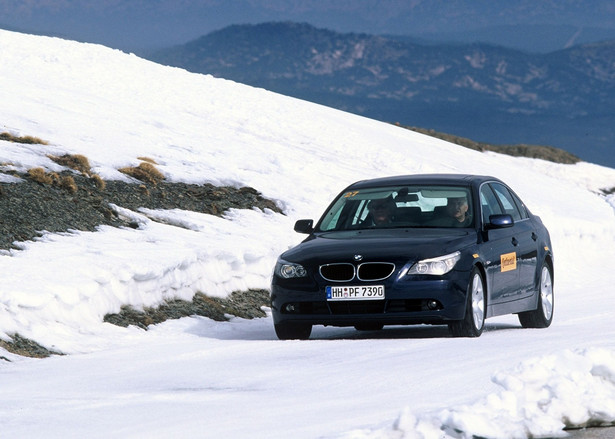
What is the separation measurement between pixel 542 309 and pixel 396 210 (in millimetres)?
2154

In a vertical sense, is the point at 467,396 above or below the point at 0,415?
above

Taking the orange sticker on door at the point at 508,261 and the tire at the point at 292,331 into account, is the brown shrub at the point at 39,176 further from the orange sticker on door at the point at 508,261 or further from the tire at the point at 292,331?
the orange sticker on door at the point at 508,261

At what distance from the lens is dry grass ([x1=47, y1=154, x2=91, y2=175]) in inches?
797

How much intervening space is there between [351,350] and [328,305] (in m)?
1.17

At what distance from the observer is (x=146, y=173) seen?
21.3 metres

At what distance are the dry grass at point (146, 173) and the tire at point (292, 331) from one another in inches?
429

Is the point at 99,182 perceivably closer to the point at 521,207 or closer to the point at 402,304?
the point at 521,207

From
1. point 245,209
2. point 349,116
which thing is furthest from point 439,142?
point 245,209

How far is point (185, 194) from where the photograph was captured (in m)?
20.8

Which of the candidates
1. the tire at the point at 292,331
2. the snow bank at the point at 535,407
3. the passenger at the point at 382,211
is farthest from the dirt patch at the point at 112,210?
the snow bank at the point at 535,407

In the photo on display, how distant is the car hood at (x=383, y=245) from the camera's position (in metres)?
9.66

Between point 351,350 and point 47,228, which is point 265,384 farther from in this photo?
point 47,228

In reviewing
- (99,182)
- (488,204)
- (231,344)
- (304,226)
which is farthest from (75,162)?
(231,344)

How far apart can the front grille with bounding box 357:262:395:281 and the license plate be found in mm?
97
